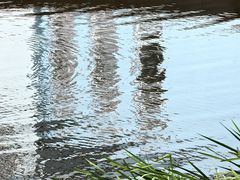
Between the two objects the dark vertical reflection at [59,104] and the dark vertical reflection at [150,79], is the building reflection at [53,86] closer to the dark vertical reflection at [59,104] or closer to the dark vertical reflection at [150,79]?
the dark vertical reflection at [59,104]

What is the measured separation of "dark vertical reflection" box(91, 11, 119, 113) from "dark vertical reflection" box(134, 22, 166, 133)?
0.63ft

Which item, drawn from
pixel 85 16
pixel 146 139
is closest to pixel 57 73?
pixel 146 139

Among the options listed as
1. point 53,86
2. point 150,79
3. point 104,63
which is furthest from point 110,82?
point 104,63

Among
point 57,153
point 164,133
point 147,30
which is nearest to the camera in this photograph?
point 57,153

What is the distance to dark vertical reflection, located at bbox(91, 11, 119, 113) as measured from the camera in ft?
17.0

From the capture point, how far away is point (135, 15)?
885cm

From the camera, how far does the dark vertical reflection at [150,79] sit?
472 cm

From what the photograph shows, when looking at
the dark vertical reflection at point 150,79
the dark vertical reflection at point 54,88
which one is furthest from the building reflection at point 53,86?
the dark vertical reflection at point 150,79

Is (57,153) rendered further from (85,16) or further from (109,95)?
(85,16)

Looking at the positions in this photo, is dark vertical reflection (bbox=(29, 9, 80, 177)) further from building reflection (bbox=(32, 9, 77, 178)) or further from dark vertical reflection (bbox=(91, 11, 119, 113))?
dark vertical reflection (bbox=(91, 11, 119, 113))

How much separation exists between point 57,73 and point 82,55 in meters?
0.69

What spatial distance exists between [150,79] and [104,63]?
71 centimetres

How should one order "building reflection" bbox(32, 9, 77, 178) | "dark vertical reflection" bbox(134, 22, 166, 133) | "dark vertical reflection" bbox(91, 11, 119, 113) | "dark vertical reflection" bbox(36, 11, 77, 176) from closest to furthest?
"dark vertical reflection" bbox(36, 11, 77, 176) → "building reflection" bbox(32, 9, 77, 178) → "dark vertical reflection" bbox(134, 22, 166, 133) → "dark vertical reflection" bbox(91, 11, 119, 113)

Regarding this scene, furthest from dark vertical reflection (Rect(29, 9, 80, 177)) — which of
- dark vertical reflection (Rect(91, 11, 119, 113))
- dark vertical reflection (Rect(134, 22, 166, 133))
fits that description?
dark vertical reflection (Rect(134, 22, 166, 133))
